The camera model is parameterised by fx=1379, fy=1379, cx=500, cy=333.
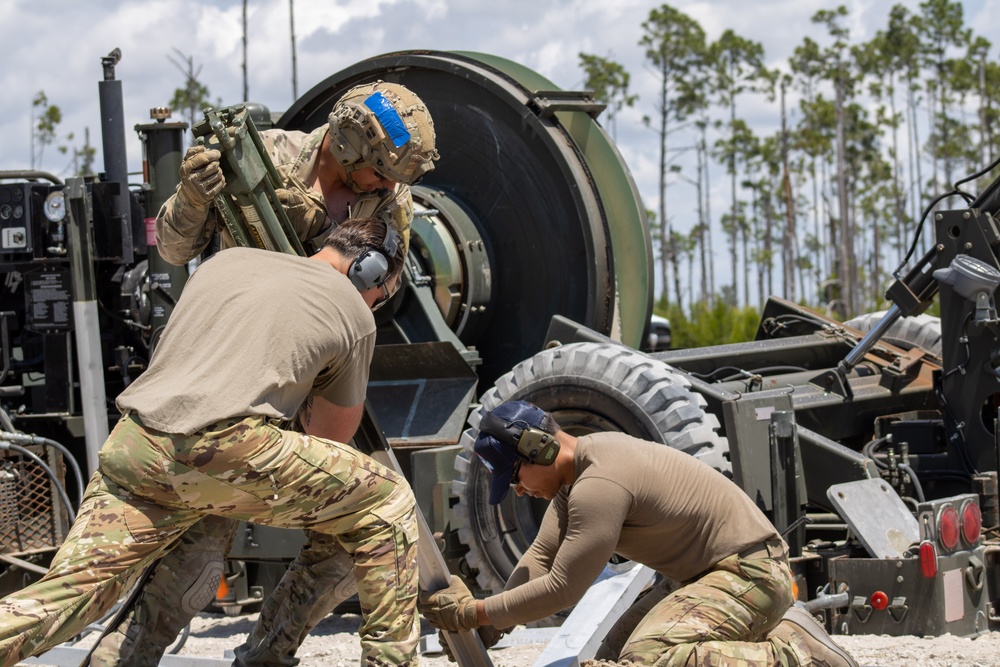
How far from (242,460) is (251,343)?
12.9 inches

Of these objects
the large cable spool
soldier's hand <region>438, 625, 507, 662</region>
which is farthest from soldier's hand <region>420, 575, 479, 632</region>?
the large cable spool

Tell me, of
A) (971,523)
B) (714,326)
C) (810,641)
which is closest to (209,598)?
(810,641)

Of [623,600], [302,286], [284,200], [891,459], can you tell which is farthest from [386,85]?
[891,459]

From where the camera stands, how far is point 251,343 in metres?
3.84

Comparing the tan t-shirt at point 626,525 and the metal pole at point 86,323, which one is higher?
the metal pole at point 86,323

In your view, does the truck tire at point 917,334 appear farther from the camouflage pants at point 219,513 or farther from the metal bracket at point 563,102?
the camouflage pants at point 219,513

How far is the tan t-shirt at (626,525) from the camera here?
4.13 meters

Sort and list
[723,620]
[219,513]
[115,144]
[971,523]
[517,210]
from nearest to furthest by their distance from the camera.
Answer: [219,513], [723,620], [971,523], [115,144], [517,210]

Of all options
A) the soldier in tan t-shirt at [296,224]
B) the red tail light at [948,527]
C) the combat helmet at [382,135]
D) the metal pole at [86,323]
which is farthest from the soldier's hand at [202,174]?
the red tail light at [948,527]

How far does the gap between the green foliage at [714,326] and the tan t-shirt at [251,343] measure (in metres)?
14.2

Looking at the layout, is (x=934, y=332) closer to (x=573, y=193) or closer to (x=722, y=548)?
(x=573, y=193)

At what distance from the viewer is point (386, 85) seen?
17.0ft

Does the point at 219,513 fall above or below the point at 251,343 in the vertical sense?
below

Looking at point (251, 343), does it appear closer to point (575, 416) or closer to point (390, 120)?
point (390, 120)
